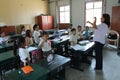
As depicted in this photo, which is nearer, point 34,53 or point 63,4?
point 34,53

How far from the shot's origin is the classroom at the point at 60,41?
2.51 m

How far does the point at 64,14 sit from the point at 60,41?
534 cm

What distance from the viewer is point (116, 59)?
14.5 feet

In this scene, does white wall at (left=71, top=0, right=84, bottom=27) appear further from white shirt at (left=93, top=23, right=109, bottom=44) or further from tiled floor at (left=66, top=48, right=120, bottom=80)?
white shirt at (left=93, top=23, right=109, bottom=44)

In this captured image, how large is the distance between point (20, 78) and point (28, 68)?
31 centimetres

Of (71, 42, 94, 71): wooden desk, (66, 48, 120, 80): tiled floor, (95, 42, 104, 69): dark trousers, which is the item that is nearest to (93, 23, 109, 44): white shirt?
(95, 42, 104, 69): dark trousers

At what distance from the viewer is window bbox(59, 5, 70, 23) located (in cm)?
897

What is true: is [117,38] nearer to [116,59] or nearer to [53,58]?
[116,59]

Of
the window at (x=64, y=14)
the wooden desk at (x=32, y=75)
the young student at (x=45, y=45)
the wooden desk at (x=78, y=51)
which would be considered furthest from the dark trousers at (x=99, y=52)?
the window at (x=64, y=14)

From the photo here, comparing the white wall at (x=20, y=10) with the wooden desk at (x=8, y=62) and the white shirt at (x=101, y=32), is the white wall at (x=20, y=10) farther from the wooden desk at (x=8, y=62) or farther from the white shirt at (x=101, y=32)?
the white shirt at (x=101, y=32)

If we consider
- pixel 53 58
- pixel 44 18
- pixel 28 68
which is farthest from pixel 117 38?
pixel 44 18

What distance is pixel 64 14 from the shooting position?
9.28 m

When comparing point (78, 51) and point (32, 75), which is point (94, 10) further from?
point (32, 75)

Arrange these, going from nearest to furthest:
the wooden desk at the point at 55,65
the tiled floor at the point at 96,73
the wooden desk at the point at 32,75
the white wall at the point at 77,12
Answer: the wooden desk at the point at 32,75
the wooden desk at the point at 55,65
the tiled floor at the point at 96,73
the white wall at the point at 77,12
